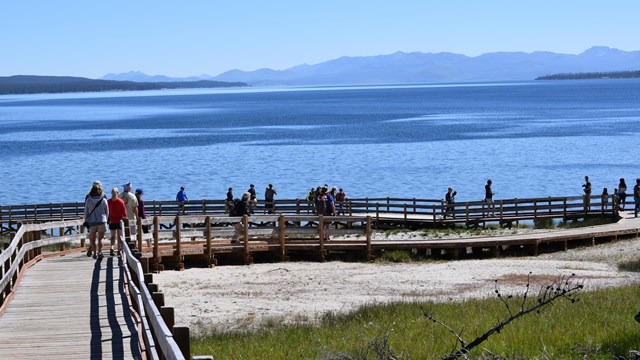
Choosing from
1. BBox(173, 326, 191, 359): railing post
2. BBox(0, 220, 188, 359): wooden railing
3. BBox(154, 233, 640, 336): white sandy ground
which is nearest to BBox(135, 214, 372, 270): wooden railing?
BBox(154, 233, 640, 336): white sandy ground

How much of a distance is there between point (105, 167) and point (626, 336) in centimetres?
7567

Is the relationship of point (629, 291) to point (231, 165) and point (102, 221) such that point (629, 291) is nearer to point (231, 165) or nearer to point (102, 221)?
point (102, 221)

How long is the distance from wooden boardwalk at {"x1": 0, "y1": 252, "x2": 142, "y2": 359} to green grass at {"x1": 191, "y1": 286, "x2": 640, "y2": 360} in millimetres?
1896

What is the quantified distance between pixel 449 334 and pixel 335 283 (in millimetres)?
9411

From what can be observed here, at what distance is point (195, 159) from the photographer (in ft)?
306

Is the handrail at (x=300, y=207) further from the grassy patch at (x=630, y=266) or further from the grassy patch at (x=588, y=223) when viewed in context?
the grassy patch at (x=630, y=266)

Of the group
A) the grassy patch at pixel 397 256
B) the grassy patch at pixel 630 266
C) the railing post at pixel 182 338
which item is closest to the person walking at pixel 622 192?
the grassy patch at pixel 630 266

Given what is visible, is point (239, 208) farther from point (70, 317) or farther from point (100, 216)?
point (70, 317)

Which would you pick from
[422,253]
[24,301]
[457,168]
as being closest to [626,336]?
[24,301]

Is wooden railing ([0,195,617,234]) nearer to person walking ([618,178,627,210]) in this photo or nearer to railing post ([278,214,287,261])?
person walking ([618,178,627,210])

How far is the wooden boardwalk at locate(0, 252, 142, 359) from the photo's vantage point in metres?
10.8

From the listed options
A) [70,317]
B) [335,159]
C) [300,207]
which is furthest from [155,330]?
[335,159]

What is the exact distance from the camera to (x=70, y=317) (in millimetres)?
12867

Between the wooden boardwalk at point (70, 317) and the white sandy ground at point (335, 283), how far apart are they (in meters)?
2.62
